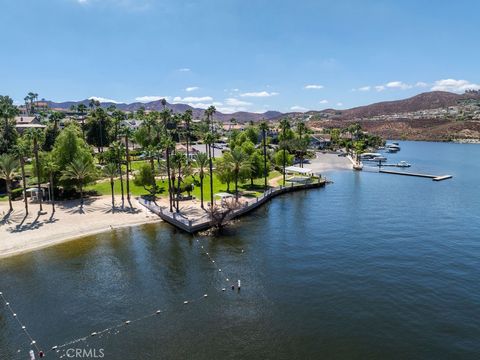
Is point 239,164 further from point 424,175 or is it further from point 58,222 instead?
point 424,175

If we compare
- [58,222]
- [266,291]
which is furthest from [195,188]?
[266,291]

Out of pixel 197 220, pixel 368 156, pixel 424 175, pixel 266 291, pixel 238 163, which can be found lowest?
pixel 266 291

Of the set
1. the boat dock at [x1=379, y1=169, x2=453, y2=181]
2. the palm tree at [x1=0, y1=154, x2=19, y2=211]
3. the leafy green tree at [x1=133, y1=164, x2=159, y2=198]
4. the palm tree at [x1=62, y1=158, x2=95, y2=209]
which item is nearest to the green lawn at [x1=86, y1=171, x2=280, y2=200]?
the leafy green tree at [x1=133, y1=164, x2=159, y2=198]

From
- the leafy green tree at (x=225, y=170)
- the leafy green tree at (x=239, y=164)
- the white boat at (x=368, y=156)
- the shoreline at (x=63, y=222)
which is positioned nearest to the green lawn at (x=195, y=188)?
the leafy green tree at (x=225, y=170)

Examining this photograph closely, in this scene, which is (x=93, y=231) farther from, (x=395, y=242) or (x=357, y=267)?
(x=395, y=242)

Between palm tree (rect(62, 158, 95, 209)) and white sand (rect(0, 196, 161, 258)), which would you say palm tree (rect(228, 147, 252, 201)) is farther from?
palm tree (rect(62, 158, 95, 209))

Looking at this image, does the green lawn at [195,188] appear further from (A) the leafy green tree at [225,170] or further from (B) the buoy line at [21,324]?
(B) the buoy line at [21,324]
